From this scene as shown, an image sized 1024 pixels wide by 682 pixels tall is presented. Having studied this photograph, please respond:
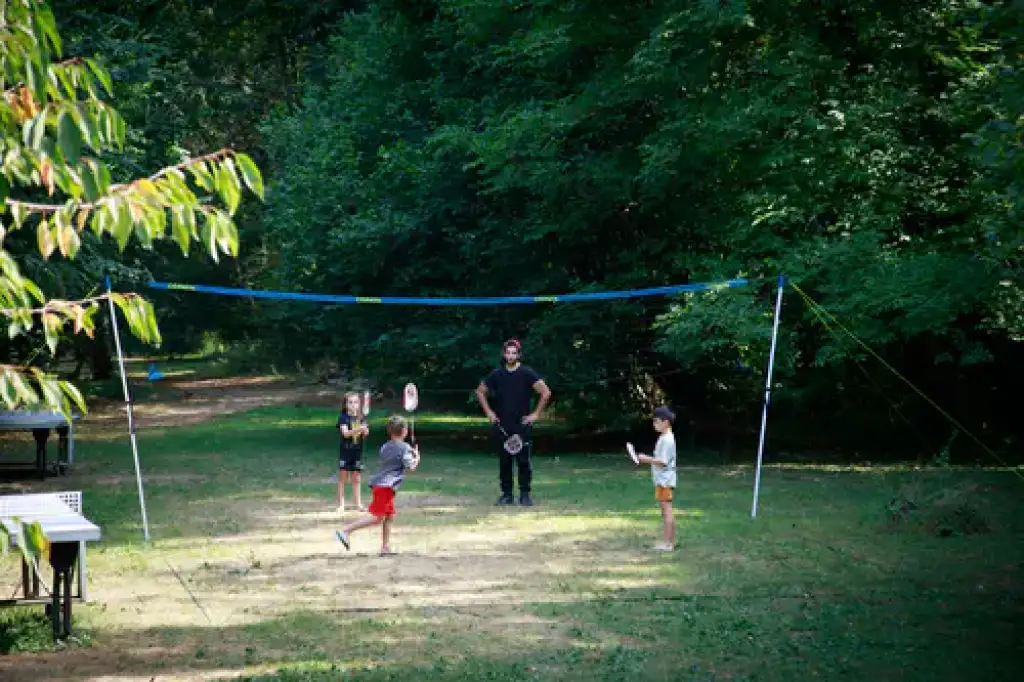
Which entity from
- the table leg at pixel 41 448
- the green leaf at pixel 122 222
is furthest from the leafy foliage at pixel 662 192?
the green leaf at pixel 122 222

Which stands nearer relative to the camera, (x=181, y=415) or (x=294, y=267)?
(x=294, y=267)

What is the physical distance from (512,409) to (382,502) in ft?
14.4

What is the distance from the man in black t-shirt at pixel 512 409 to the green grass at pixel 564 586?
0.47m

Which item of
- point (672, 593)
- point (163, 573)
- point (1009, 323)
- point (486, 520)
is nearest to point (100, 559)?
point (163, 573)

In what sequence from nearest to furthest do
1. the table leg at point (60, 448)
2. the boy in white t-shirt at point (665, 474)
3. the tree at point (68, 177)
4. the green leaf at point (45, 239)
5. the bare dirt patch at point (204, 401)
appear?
the tree at point (68, 177) < the green leaf at point (45, 239) < the boy in white t-shirt at point (665, 474) < the table leg at point (60, 448) < the bare dirt patch at point (204, 401)

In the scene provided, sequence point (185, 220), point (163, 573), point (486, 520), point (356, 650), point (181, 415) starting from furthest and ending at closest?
point (181, 415), point (486, 520), point (163, 573), point (356, 650), point (185, 220)

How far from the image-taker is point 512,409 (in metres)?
16.9

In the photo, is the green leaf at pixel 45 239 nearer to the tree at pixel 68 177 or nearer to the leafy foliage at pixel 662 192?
the tree at pixel 68 177

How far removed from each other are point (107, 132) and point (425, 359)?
20.7 m

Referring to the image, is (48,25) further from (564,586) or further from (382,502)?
(382,502)

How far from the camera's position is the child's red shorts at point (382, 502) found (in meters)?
12.7

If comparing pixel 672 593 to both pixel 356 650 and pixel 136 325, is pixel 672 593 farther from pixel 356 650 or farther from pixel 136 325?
pixel 136 325

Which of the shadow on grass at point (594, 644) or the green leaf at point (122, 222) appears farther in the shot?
the shadow on grass at point (594, 644)

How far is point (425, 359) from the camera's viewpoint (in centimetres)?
2503
